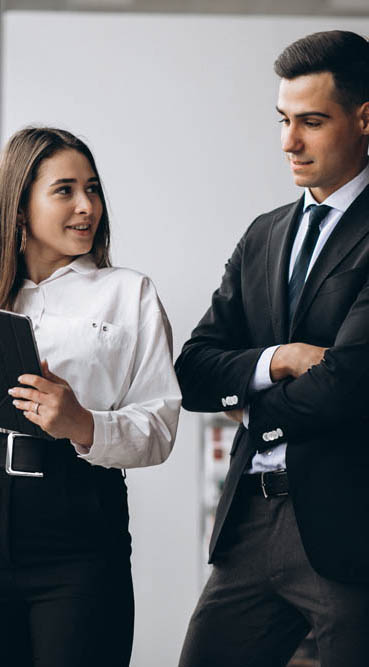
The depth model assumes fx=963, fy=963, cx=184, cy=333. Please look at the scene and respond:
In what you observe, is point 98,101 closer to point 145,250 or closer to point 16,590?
point 145,250

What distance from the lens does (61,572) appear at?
1.63 meters

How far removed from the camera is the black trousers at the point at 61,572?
5.25ft

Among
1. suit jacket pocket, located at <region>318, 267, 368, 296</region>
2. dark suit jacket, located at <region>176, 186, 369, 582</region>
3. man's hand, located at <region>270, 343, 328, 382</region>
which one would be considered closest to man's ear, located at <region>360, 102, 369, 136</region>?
dark suit jacket, located at <region>176, 186, 369, 582</region>

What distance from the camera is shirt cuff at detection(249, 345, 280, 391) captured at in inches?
70.1

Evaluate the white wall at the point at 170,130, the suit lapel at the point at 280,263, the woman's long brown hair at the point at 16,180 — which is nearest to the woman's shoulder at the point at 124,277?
the woman's long brown hair at the point at 16,180

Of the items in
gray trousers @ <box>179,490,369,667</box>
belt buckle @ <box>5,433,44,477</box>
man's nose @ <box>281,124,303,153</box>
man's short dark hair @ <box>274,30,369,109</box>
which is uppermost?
man's short dark hair @ <box>274,30,369,109</box>

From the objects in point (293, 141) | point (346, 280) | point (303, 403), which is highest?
point (293, 141)

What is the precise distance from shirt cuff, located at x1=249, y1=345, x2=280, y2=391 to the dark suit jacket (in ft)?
0.04

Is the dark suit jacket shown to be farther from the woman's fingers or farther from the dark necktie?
the woman's fingers

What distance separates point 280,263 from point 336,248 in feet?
0.42

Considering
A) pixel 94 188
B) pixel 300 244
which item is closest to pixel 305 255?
pixel 300 244

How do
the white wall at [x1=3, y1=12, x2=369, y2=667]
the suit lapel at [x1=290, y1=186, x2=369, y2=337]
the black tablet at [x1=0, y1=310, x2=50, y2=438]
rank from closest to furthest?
the black tablet at [x1=0, y1=310, x2=50, y2=438] → the suit lapel at [x1=290, y1=186, x2=369, y2=337] → the white wall at [x1=3, y1=12, x2=369, y2=667]

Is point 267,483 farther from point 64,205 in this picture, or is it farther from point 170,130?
point 170,130

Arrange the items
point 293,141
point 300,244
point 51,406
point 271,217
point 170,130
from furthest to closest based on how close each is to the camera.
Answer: point 170,130 < point 271,217 < point 300,244 < point 293,141 < point 51,406
